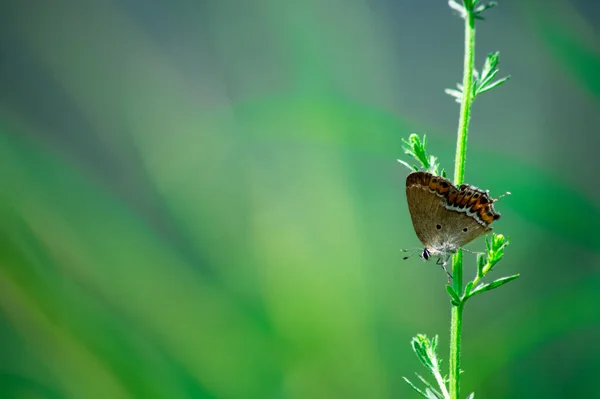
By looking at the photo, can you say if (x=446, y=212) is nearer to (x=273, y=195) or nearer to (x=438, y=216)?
(x=438, y=216)

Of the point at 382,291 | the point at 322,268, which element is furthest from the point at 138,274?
the point at 382,291

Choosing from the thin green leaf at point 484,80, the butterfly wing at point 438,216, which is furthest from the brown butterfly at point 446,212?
the thin green leaf at point 484,80

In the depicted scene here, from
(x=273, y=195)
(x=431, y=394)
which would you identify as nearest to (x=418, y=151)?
(x=431, y=394)

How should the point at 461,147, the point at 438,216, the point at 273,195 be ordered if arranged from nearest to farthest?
the point at 461,147 → the point at 438,216 → the point at 273,195

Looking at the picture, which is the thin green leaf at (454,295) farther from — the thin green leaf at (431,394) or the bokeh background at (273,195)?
the bokeh background at (273,195)

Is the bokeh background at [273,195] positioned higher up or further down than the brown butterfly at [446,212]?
higher up

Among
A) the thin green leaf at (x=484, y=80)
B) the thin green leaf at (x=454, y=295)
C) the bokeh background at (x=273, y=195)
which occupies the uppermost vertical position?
the bokeh background at (x=273, y=195)

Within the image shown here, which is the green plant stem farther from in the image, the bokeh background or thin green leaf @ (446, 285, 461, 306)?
the bokeh background

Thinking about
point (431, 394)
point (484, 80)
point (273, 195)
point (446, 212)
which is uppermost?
point (273, 195)

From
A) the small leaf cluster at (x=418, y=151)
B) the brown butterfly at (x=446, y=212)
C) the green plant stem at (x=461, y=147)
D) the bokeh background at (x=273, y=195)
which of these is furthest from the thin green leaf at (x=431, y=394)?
the bokeh background at (x=273, y=195)

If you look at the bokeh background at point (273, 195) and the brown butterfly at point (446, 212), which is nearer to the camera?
the brown butterfly at point (446, 212)
